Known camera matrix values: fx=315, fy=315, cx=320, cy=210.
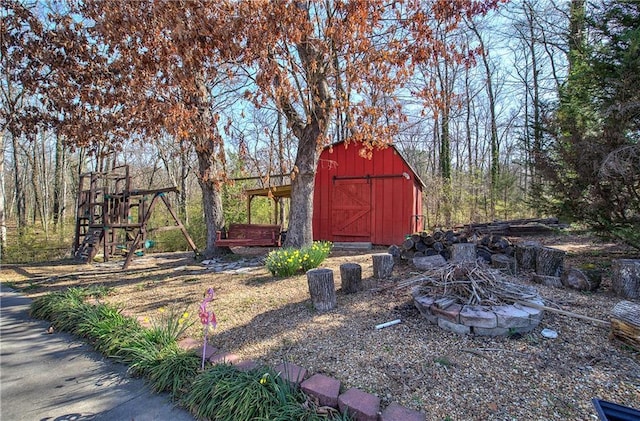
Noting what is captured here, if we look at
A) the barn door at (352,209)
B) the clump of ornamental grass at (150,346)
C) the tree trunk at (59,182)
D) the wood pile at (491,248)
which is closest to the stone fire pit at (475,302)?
the wood pile at (491,248)

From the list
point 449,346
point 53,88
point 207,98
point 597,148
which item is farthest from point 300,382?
point 207,98

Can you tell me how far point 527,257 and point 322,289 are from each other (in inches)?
118

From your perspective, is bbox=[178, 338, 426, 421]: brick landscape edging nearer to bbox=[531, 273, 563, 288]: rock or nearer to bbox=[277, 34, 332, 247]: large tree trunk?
bbox=[531, 273, 563, 288]: rock

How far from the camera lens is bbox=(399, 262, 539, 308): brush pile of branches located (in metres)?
2.65

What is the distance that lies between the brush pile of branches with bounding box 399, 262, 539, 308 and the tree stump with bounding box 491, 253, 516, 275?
4.26 ft

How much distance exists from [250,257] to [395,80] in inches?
195

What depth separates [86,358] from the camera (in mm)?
2693

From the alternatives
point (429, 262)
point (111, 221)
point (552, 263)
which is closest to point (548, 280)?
point (552, 263)

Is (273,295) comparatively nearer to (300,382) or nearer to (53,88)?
(300,382)

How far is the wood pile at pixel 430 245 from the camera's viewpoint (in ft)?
16.1

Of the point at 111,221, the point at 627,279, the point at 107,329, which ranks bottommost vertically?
the point at 107,329

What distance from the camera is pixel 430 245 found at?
16.7 ft

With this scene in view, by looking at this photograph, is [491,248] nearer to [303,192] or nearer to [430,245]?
[430,245]

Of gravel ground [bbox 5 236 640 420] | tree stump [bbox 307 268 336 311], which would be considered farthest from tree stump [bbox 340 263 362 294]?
tree stump [bbox 307 268 336 311]
